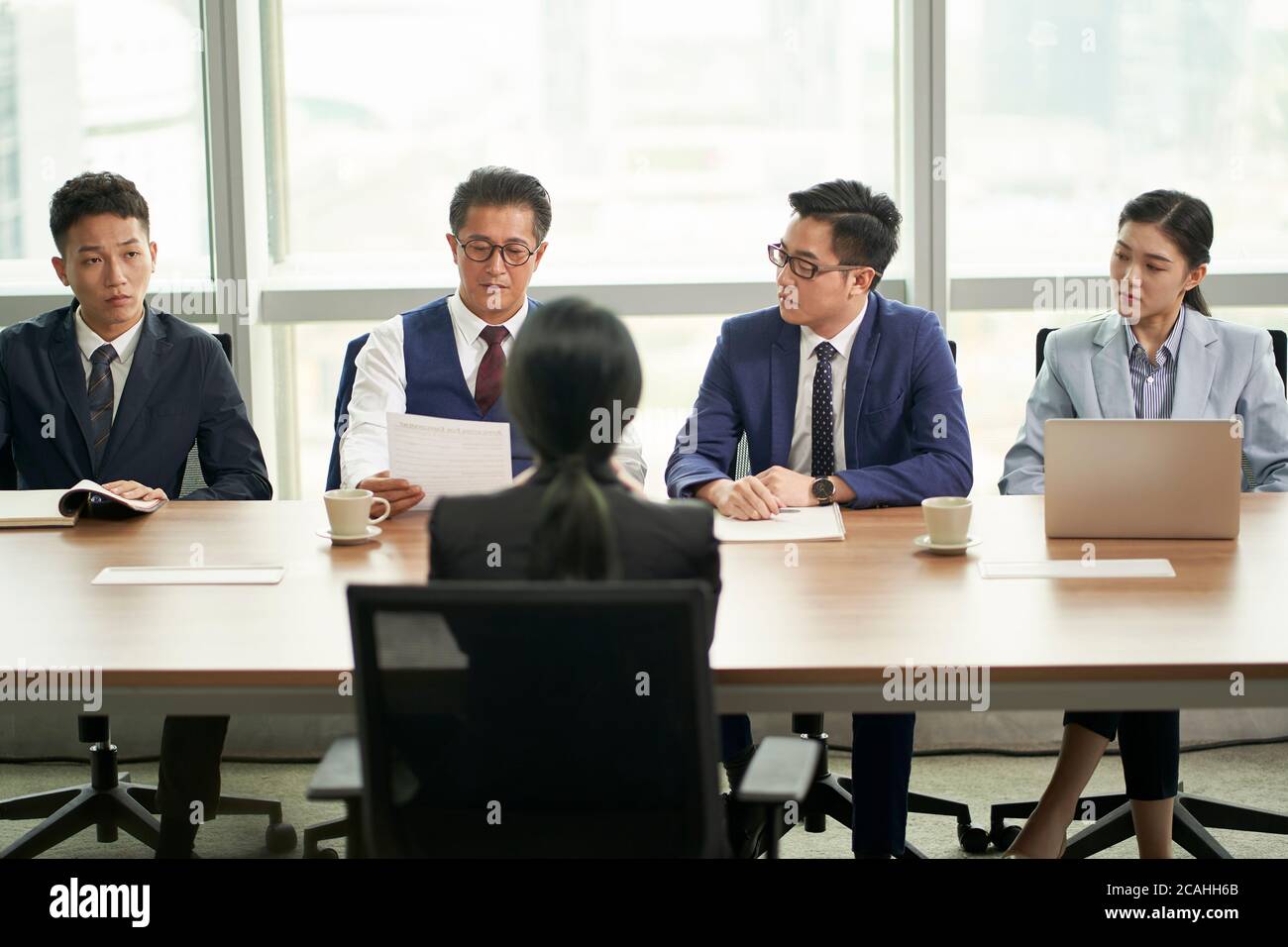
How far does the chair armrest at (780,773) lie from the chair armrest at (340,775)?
0.43m

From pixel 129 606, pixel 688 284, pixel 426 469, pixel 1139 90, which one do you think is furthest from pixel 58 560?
pixel 1139 90

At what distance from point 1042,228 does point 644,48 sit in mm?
1361

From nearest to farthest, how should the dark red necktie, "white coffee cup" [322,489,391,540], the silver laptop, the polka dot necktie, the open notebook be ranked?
the silver laptop, "white coffee cup" [322,489,391,540], the open notebook, the polka dot necktie, the dark red necktie

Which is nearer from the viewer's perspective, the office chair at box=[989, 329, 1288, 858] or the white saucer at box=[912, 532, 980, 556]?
the white saucer at box=[912, 532, 980, 556]

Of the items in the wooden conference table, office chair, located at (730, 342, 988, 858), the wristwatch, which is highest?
the wristwatch

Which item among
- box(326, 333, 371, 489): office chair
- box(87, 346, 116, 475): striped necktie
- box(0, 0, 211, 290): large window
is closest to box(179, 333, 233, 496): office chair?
box(87, 346, 116, 475): striped necktie

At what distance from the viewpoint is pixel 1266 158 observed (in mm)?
4211

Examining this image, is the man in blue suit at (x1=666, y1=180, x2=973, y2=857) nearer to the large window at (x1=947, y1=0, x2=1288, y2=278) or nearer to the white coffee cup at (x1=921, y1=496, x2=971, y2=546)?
the white coffee cup at (x1=921, y1=496, x2=971, y2=546)

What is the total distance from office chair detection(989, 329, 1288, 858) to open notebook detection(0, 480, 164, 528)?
1.90 meters

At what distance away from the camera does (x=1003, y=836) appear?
2.95 m

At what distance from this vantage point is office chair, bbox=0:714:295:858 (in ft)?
9.39

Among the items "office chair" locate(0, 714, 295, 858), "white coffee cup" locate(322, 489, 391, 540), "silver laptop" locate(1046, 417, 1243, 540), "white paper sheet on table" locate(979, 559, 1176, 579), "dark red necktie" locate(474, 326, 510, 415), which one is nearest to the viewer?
"white paper sheet on table" locate(979, 559, 1176, 579)

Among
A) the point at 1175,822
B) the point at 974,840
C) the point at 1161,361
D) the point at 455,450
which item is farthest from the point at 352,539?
the point at 1161,361

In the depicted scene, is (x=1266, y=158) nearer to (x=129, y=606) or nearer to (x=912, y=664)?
(x=912, y=664)
